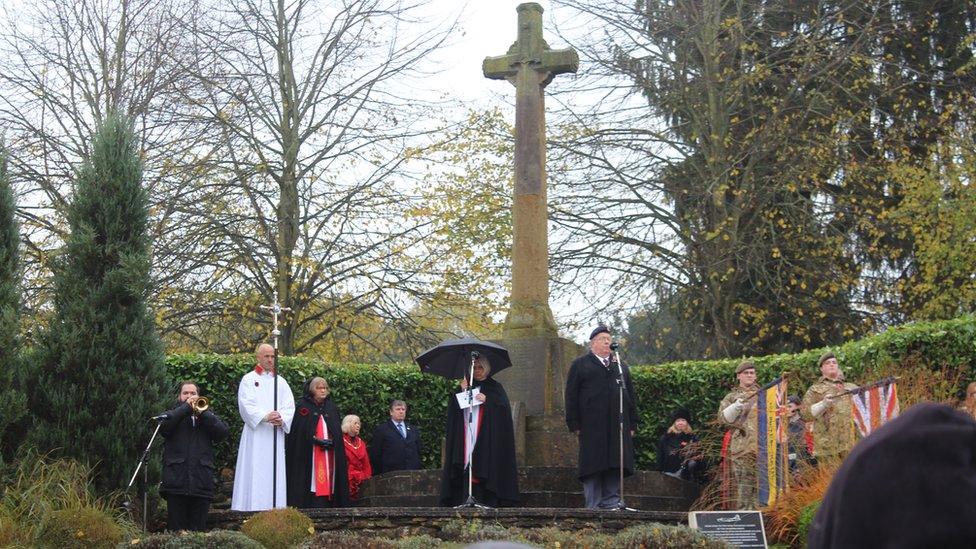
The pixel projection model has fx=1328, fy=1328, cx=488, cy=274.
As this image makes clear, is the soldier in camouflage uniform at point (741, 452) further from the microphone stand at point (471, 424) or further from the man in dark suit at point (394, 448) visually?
the man in dark suit at point (394, 448)

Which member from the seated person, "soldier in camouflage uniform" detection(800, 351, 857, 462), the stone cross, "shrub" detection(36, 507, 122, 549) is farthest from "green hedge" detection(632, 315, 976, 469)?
"shrub" detection(36, 507, 122, 549)

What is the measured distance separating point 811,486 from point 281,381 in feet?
18.7

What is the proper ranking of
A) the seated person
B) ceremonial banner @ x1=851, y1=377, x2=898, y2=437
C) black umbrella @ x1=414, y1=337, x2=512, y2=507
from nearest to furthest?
1. ceremonial banner @ x1=851, y1=377, x2=898, y2=437
2. black umbrella @ x1=414, y1=337, x2=512, y2=507
3. the seated person

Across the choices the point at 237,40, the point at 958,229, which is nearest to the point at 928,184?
the point at 958,229

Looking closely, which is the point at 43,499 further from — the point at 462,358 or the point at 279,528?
the point at 462,358

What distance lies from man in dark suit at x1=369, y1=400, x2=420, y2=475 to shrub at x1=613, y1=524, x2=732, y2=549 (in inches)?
227

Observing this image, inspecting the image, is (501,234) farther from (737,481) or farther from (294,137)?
(737,481)

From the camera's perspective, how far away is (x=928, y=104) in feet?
80.4

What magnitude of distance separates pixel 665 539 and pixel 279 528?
3.38 meters

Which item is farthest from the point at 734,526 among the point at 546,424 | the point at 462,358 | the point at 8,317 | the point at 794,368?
the point at 8,317

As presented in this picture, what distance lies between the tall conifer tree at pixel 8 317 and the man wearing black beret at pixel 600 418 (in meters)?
5.48

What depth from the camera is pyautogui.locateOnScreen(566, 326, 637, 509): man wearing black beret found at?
1302 cm

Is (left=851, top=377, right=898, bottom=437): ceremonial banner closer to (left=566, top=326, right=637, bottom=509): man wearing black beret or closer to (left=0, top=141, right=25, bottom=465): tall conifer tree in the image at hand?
(left=566, top=326, right=637, bottom=509): man wearing black beret

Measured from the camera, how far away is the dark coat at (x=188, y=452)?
1249 centimetres
